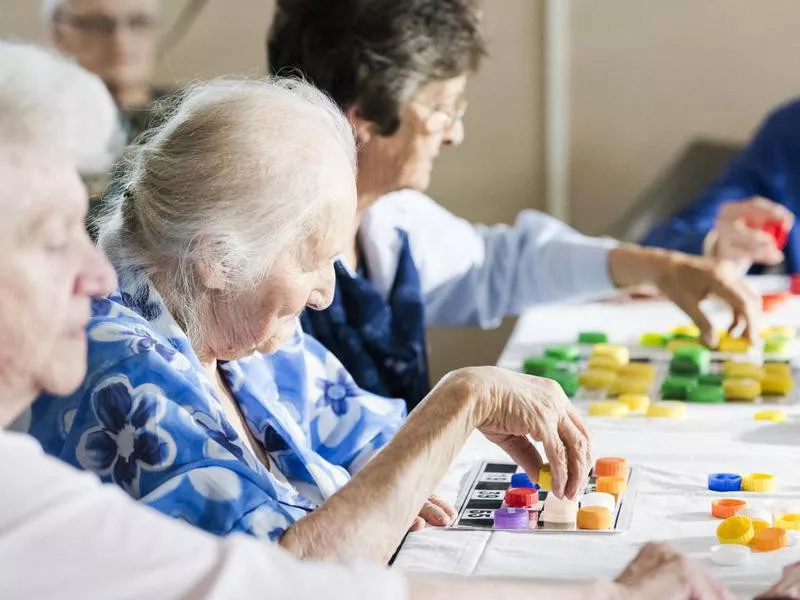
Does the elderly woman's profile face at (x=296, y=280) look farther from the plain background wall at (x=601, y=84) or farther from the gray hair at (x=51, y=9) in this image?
the gray hair at (x=51, y=9)

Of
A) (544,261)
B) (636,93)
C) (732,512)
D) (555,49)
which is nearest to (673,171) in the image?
(636,93)

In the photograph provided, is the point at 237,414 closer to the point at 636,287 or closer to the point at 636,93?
the point at 636,287

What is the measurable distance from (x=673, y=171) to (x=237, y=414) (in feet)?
7.98

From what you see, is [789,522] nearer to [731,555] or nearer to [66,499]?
[731,555]

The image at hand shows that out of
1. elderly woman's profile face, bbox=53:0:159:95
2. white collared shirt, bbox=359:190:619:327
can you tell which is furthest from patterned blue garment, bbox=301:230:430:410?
elderly woman's profile face, bbox=53:0:159:95

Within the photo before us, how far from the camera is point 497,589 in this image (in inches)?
31.8

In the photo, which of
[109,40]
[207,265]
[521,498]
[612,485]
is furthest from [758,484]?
[109,40]

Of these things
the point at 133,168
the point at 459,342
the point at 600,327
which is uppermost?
the point at 133,168

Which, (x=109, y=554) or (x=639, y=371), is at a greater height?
(x=109, y=554)

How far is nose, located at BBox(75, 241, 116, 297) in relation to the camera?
787 millimetres

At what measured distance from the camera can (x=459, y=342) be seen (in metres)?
3.67

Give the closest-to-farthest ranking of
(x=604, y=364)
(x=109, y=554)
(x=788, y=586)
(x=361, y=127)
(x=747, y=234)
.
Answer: (x=109, y=554) → (x=788, y=586) → (x=604, y=364) → (x=361, y=127) → (x=747, y=234)

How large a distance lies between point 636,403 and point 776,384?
0.22 meters

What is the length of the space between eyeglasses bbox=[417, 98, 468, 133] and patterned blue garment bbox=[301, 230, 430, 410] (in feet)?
0.76
